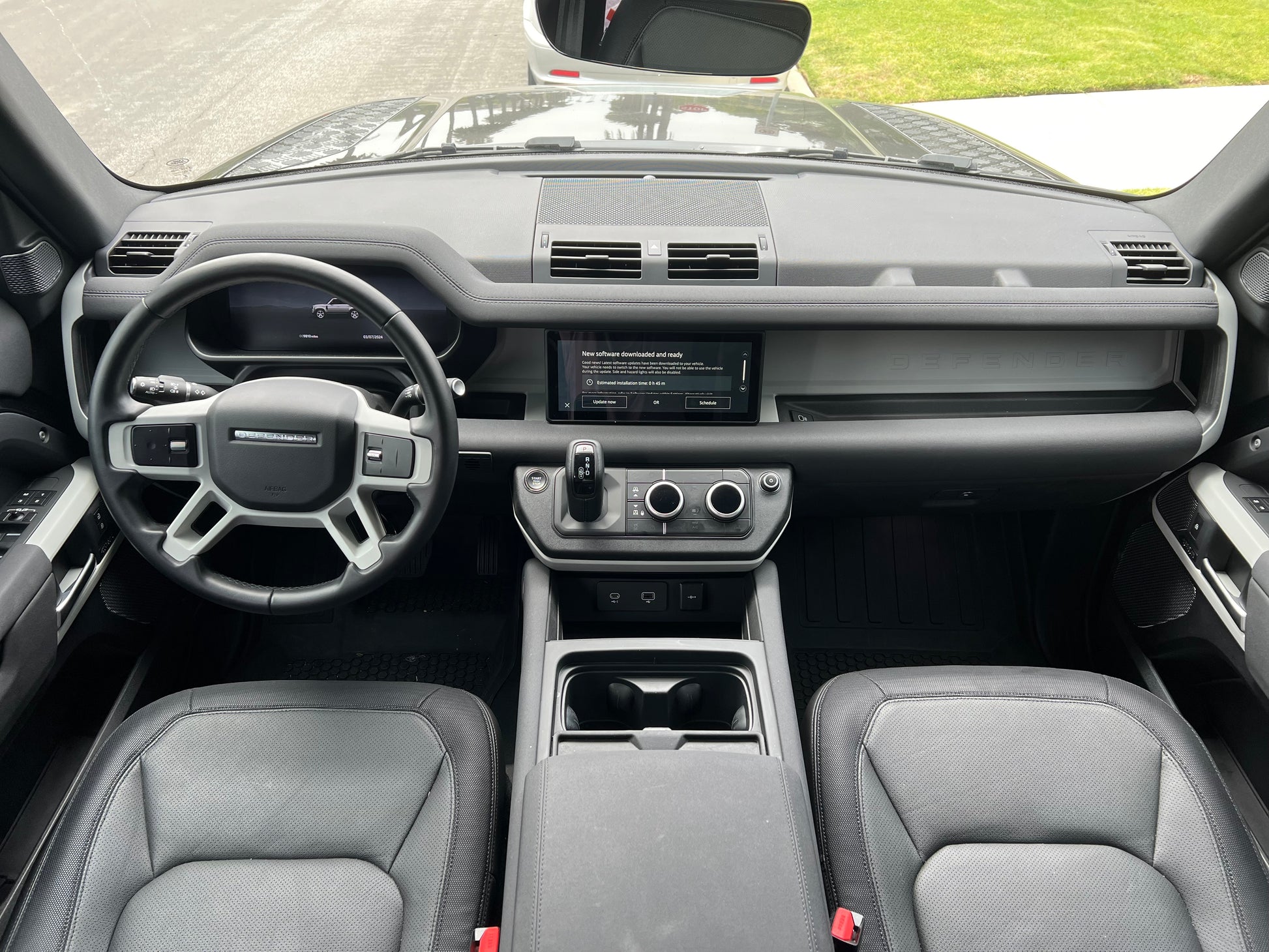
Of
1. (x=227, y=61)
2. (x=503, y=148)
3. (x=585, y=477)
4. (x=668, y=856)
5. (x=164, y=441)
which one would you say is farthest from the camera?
(x=227, y=61)

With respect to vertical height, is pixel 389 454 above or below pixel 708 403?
above

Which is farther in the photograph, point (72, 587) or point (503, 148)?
point (503, 148)

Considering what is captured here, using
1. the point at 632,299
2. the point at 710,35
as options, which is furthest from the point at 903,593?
the point at 710,35

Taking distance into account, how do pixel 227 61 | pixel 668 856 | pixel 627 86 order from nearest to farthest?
pixel 668 856
pixel 627 86
pixel 227 61

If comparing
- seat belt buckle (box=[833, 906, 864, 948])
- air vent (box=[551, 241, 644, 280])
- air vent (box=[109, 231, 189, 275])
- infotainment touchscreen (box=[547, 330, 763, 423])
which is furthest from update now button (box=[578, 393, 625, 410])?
seat belt buckle (box=[833, 906, 864, 948])

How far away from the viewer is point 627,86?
7.47ft

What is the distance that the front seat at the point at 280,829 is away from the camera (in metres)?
1.29

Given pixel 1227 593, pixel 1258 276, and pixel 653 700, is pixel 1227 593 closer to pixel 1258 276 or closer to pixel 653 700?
pixel 1258 276

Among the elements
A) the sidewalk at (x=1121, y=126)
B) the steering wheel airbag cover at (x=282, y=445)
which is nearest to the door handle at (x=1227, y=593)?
the sidewalk at (x=1121, y=126)

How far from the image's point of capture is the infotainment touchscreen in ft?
5.75

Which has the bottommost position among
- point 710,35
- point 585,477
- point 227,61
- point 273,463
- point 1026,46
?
point 1026,46

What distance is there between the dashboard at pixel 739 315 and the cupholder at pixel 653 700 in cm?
47

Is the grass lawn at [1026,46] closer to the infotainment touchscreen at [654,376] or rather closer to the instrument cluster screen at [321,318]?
the infotainment touchscreen at [654,376]

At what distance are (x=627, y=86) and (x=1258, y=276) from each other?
1596mm
